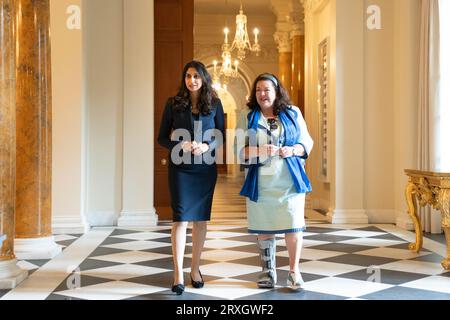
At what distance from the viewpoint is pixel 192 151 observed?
3.66m

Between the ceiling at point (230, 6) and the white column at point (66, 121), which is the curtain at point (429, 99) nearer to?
the white column at point (66, 121)

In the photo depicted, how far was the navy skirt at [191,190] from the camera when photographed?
12.0 ft

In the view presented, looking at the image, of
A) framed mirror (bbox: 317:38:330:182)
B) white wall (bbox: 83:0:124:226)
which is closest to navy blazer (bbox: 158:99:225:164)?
white wall (bbox: 83:0:124:226)

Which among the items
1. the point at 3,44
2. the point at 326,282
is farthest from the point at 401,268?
the point at 3,44

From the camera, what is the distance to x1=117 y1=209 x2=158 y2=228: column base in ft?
24.1

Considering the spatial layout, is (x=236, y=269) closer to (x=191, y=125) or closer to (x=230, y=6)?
(x=191, y=125)

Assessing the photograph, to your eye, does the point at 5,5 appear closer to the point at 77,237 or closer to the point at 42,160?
the point at 42,160

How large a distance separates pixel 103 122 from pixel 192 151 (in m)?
4.08

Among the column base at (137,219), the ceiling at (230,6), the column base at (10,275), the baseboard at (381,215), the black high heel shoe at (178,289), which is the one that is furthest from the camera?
the ceiling at (230,6)

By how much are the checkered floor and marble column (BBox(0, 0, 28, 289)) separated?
202mm

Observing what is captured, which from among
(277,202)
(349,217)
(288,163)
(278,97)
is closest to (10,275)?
(277,202)

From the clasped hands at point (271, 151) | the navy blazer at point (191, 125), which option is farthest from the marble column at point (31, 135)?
the clasped hands at point (271, 151)

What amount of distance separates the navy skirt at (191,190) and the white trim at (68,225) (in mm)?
3461

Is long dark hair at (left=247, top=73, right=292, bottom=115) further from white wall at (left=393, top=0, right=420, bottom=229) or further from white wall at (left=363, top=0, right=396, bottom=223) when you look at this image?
white wall at (left=363, top=0, right=396, bottom=223)
